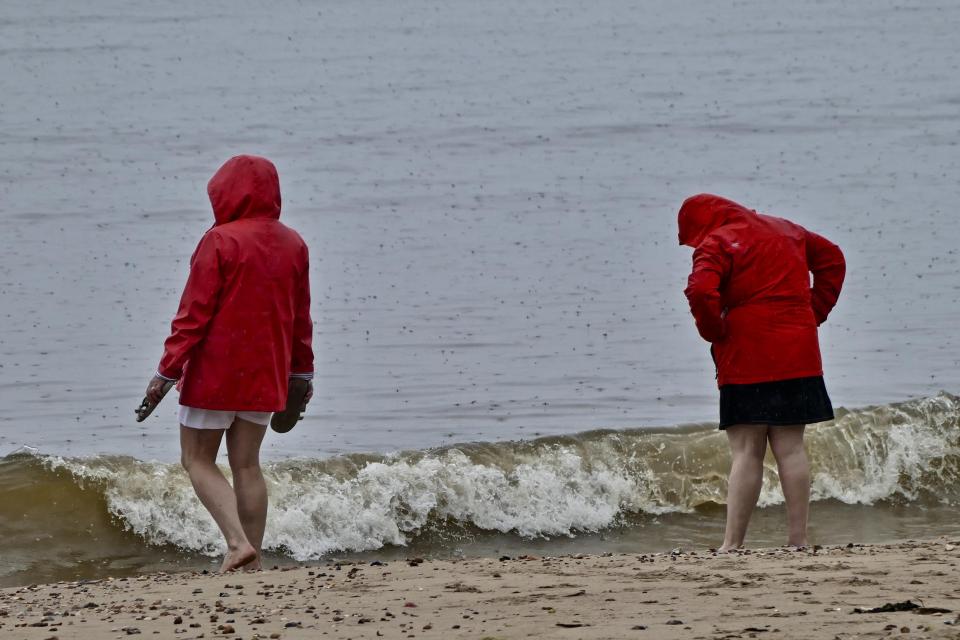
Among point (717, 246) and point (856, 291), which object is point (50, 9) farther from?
point (717, 246)

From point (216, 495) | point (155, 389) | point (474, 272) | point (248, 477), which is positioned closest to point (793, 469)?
point (248, 477)

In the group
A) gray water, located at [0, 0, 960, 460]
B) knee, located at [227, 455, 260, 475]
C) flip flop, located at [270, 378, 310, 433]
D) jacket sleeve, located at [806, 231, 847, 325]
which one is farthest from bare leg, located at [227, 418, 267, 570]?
gray water, located at [0, 0, 960, 460]

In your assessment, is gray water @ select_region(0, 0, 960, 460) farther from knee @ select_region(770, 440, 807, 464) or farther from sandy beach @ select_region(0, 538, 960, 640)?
A: sandy beach @ select_region(0, 538, 960, 640)

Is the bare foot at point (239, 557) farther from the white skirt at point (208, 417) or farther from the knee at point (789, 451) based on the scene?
the knee at point (789, 451)

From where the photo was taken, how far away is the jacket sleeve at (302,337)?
652 centimetres

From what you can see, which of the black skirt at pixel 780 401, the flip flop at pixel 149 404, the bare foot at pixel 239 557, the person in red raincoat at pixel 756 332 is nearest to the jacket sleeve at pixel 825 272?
the person in red raincoat at pixel 756 332

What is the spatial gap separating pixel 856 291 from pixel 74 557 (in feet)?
31.0

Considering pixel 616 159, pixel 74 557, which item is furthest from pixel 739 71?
pixel 74 557

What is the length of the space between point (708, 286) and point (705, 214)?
425mm

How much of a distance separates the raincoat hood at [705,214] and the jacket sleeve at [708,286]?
175 mm

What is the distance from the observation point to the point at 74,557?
9.00 m

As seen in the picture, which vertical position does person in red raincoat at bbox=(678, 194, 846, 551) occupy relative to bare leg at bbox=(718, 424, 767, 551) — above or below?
above

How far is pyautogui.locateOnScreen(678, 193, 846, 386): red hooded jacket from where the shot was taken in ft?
22.1

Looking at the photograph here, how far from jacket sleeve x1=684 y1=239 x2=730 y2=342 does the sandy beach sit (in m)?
0.89
